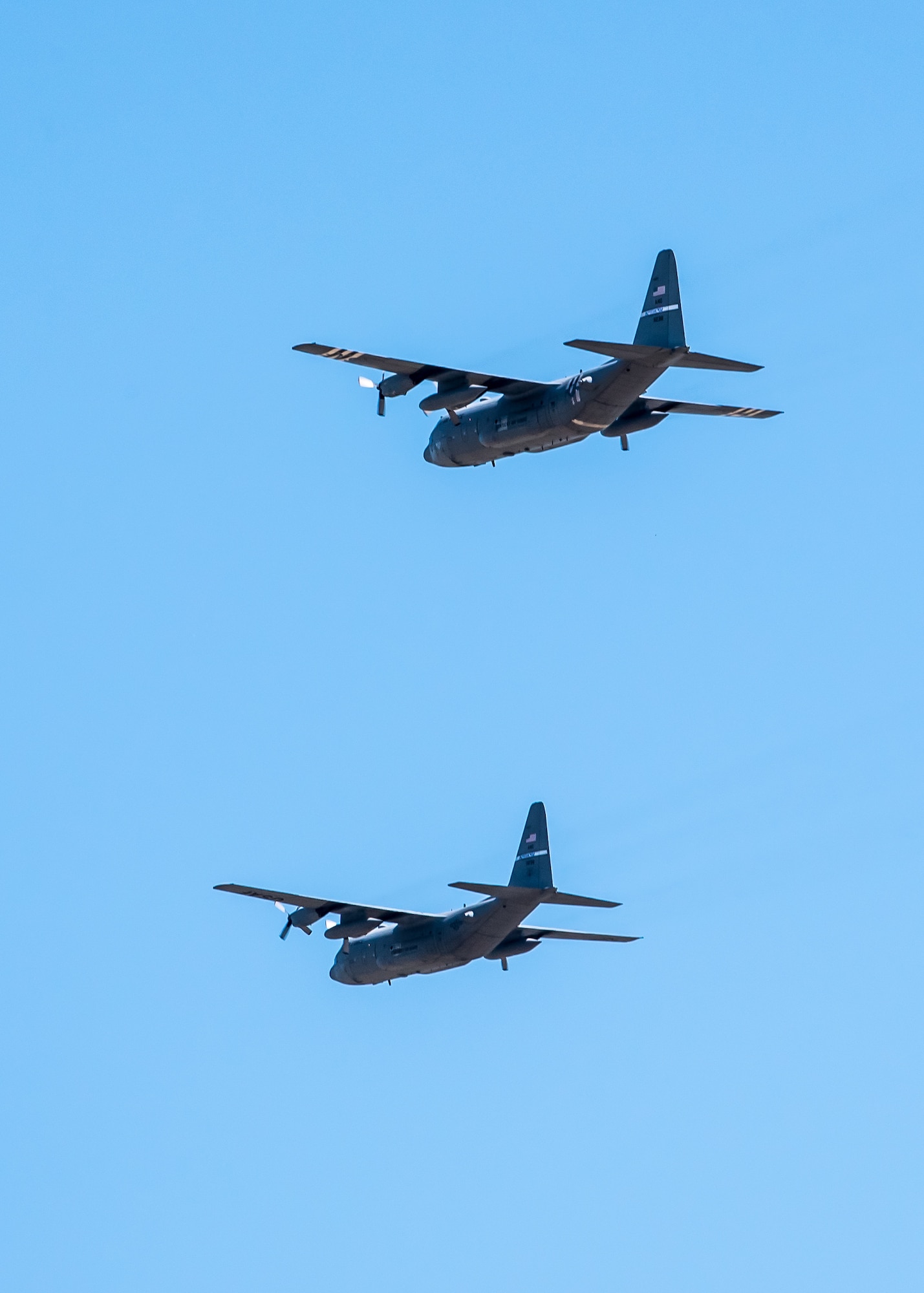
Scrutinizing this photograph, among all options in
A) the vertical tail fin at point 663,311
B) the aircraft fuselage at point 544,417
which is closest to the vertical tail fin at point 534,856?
the aircraft fuselage at point 544,417

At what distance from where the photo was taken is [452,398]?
212 ft

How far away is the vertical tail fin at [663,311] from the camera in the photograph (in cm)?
6088

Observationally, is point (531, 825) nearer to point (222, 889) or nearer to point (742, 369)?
point (222, 889)

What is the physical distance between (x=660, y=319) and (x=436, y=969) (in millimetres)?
15966

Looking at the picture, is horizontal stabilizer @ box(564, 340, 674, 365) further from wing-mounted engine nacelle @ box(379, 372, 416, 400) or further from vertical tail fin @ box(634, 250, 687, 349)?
wing-mounted engine nacelle @ box(379, 372, 416, 400)

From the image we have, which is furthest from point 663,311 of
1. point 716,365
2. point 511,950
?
point 511,950

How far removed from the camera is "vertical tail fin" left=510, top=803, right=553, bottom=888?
6350 cm

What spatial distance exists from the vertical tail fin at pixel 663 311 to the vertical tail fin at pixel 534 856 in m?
11.5

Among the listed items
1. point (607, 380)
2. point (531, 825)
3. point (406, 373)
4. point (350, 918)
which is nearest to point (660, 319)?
point (607, 380)

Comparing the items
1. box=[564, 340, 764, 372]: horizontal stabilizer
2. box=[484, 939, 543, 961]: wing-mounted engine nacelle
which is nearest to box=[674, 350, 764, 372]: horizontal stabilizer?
box=[564, 340, 764, 372]: horizontal stabilizer

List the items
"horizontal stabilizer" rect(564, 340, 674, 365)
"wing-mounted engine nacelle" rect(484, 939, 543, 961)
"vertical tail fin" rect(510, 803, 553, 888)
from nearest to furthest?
"horizontal stabilizer" rect(564, 340, 674, 365) → "vertical tail fin" rect(510, 803, 553, 888) → "wing-mounted engine nacelle" rect(484, 939, 543, 961)

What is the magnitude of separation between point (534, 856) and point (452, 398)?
10.8 m

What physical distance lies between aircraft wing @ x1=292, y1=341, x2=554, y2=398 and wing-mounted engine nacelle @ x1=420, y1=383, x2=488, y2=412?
0.17 metres

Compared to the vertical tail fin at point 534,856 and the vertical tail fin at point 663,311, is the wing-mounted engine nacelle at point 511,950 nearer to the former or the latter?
the vertical tail fin at point 534,856
